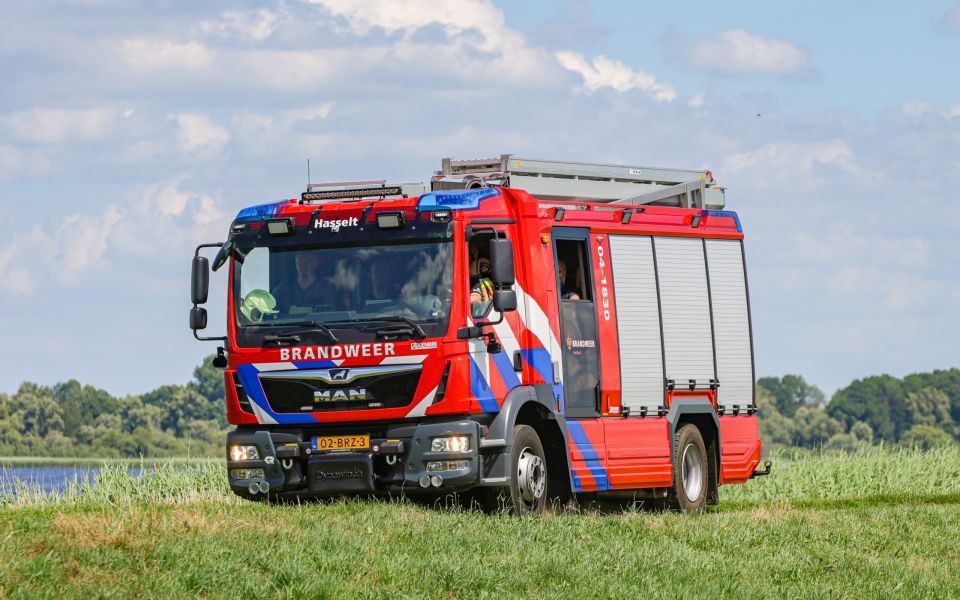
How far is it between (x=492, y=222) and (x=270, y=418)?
9.74 feet

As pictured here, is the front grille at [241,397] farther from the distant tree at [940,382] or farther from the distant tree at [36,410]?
the distant tree at [940,382]

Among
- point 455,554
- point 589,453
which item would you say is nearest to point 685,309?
point 589,453

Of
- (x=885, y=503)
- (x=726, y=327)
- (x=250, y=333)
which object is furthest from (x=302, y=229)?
(x=885, y=503)

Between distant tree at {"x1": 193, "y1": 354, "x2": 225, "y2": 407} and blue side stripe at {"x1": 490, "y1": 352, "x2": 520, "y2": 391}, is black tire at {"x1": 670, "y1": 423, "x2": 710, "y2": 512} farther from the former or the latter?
distant tree at {"x1": 193, "y1": 354, "x2": 225, "y2": 407}

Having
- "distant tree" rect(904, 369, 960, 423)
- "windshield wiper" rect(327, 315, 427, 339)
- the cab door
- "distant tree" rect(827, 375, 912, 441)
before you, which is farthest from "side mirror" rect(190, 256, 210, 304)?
"distant tree" rect(904, 369, 960, 423)

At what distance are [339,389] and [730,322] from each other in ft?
22.1

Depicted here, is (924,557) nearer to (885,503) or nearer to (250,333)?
(250,333)

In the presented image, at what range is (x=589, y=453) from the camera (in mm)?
17359

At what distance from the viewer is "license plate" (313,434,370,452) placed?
15453 mm

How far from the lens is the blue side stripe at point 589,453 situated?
56.3 ft

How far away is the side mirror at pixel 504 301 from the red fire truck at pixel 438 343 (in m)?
0.02

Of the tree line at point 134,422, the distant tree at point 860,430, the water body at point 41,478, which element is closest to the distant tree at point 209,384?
the tree line at point 134,422

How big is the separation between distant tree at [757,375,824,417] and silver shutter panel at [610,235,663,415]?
11521cm

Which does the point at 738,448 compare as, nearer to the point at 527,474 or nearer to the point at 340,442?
the point at 527,474
